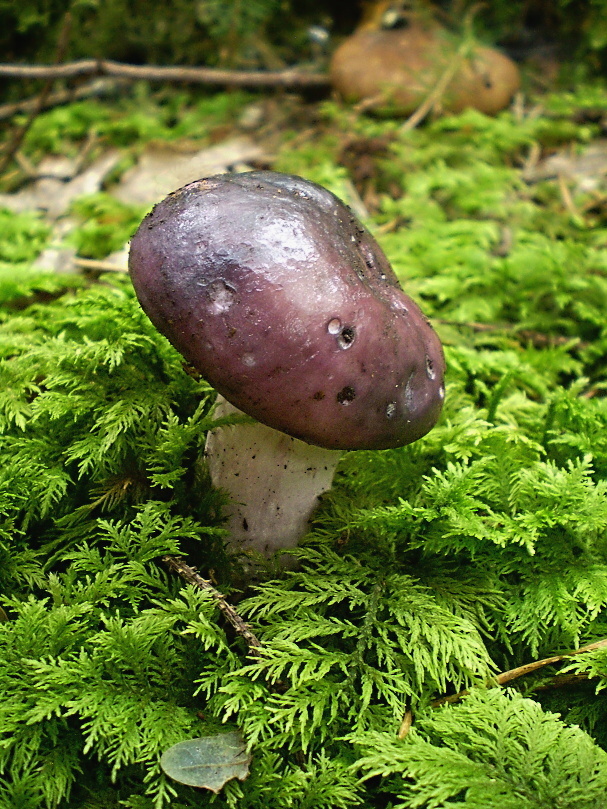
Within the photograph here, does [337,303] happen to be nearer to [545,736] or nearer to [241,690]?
[241,690]

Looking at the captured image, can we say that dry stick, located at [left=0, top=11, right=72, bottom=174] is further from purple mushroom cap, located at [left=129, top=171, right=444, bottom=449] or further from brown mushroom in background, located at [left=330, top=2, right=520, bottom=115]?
purple mushroom cap, located at [left=129, top=171, right=444, bottom=449]

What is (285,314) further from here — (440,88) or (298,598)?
(440,88)

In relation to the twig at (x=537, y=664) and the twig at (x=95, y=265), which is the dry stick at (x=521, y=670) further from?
the twig at (x=95, y=265)

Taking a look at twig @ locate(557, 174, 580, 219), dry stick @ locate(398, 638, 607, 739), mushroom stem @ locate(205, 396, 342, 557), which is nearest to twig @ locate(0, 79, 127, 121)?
twig @ locate(557, 174, 580, 219)

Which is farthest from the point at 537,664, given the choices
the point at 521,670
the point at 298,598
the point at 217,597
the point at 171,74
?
the point at 171,74

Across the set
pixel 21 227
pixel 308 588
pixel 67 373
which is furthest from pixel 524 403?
pixel 21 227

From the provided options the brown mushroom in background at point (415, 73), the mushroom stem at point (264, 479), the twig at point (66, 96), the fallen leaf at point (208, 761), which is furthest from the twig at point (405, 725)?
the twig at point (66, 96)
